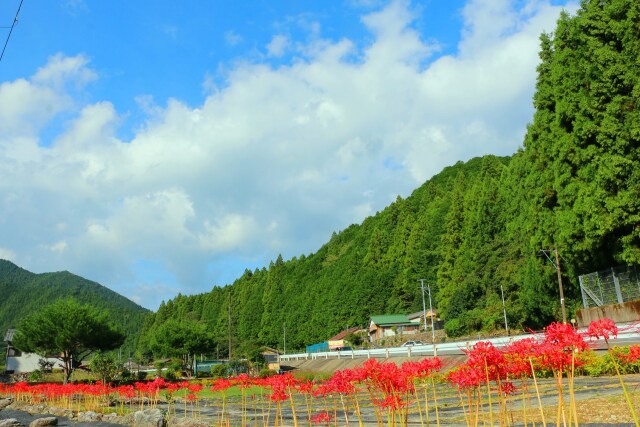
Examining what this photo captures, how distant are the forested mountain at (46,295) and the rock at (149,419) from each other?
364 feet

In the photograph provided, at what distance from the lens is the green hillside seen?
16.9 meters

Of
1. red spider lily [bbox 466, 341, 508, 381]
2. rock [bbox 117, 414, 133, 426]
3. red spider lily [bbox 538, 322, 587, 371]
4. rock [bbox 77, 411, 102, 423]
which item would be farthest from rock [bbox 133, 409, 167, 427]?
red spider lily [bbox 538, 322, 587, 371]

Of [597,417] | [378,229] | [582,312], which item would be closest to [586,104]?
[582,312]

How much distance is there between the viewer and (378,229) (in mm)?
77500

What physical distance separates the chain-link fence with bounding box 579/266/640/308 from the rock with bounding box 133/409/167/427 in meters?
16.4

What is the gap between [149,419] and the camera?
1055 cm

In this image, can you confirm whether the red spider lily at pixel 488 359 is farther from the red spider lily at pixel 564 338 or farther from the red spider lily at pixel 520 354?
the red spider lily at pixel 564 338

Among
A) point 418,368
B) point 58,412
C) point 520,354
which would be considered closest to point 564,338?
point 520,354

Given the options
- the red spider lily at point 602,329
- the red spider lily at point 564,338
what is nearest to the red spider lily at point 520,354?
the red spider lily at point 564,338

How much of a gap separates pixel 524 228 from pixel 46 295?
167 m

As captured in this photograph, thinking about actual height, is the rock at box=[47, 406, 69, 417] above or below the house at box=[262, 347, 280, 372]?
above

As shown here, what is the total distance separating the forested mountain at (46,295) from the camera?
132500 millimetres

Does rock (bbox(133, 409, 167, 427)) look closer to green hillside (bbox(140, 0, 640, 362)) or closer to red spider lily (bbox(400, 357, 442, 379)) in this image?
red spider lily (bbox(400, 357, 442, 379))

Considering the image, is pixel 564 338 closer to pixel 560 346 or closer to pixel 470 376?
pixel 560 346
